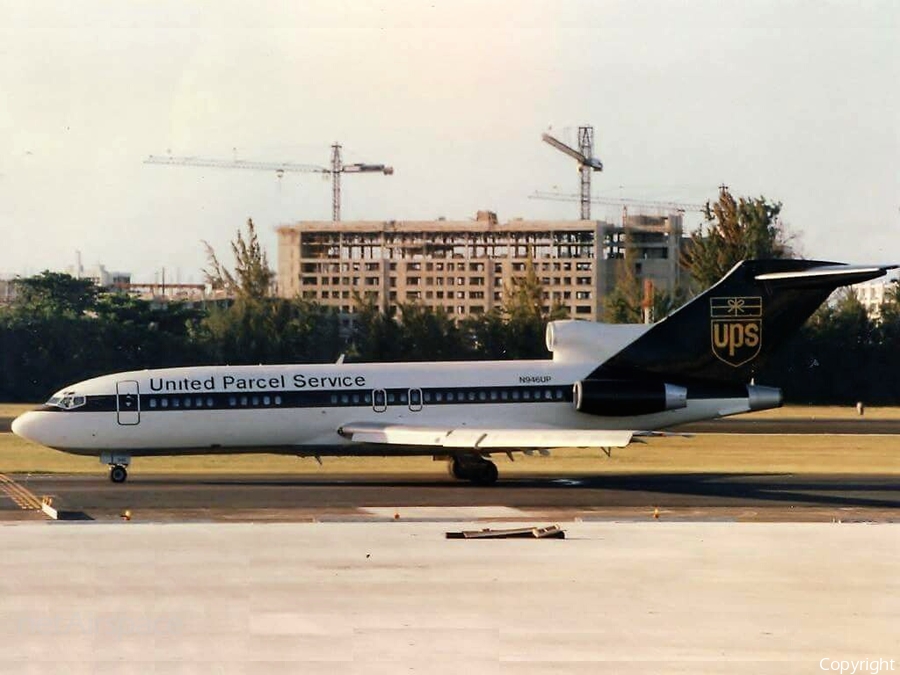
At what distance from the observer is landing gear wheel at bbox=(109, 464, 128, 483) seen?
39188 mm

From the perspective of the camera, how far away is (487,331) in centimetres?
8450

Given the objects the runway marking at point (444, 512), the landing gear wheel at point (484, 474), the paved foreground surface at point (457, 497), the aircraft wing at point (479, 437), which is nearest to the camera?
the runway marking at point (444, 512)

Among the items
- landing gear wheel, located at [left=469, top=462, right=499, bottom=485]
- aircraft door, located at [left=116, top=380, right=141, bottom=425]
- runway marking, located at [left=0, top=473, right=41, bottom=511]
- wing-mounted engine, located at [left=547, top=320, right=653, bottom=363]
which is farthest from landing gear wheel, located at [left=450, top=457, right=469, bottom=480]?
runway marking, located at [left=0, top=473, right=41, bottom=511]

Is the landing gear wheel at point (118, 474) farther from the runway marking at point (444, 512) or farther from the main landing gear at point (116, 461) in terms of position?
the runway marking at point (444, 512)

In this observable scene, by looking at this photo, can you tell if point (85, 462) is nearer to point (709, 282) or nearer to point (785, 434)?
point (785, 434)

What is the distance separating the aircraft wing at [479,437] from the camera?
36031 mm

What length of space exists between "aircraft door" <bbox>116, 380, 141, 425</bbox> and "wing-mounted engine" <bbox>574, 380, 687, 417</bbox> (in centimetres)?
1205

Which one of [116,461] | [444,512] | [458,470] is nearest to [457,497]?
[444,512]

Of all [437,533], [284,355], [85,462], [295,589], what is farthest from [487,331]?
[295,589]

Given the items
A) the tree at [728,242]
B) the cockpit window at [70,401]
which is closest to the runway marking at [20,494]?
the cockpit window at [70,401]

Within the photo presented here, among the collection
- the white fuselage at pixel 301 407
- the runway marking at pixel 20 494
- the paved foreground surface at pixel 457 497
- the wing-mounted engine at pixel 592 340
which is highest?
the wing-mounted engine at pixel 592 340

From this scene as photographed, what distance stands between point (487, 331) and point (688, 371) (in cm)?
4348

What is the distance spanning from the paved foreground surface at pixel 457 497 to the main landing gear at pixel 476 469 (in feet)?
1.45

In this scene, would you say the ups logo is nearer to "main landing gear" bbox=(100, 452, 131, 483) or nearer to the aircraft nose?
"main landing gear" bbox=(100, 452, 131, 483)
